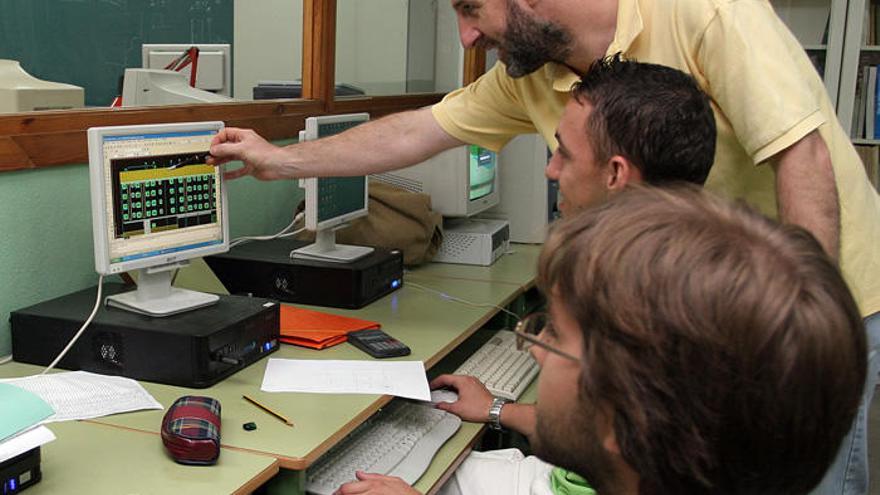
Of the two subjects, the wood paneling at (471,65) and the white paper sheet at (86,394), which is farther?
the wood paneling at (471,65)

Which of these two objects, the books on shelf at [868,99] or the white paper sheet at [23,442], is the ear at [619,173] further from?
the books on shelf at [868,99]

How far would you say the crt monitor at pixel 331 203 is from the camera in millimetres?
2316

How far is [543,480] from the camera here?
1768mm

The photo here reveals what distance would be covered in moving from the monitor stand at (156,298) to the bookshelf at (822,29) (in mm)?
3278

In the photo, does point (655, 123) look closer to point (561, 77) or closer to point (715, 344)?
point (561, 77)

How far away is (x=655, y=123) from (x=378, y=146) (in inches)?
37.8

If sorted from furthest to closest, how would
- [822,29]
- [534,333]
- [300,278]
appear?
[822,29] < [300,278] < [534,333]

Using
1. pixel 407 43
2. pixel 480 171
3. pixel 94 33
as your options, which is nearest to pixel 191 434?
pixel 480 171

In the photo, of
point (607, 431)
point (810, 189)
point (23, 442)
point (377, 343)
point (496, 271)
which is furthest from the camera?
point (496, 271)

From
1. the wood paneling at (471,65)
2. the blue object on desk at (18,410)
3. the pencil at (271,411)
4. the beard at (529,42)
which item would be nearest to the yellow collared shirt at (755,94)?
the beard at (529,42)

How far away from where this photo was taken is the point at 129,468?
4.53 ft

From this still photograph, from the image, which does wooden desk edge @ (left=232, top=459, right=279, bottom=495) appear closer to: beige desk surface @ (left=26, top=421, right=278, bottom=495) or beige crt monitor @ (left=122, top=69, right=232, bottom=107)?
beige desk surface @ (left=26, top=421, right=278, bottom=495)

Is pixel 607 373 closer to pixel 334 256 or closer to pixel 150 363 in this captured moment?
pixel 150 363

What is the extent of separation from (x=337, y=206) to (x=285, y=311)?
37cm
